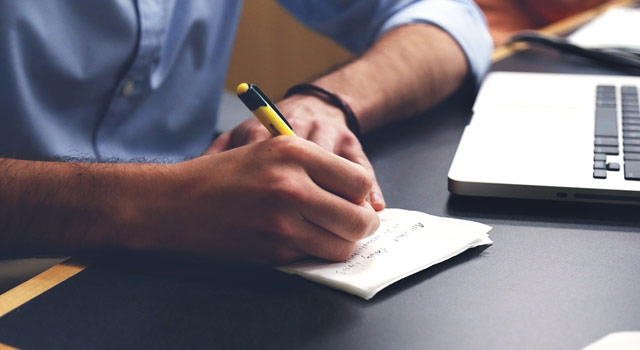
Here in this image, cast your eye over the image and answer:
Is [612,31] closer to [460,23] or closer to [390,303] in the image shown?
[460,23]

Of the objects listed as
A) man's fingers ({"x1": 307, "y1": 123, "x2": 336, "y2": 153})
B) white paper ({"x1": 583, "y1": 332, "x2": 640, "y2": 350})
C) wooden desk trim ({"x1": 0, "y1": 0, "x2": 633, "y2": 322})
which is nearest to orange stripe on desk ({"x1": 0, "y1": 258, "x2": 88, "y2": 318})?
wooden desk trim ({"x1": 0, "y1": 0, "x2": 633, "y2": 322})

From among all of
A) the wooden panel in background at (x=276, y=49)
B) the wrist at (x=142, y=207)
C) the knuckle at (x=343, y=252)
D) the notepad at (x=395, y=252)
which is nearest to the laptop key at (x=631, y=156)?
the notepad at (x=395, y=252)

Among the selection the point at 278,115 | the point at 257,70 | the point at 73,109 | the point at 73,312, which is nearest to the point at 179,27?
the point at 73,109

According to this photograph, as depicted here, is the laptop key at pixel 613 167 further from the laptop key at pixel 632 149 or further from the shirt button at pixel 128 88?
the shirt button at pixel 128 88

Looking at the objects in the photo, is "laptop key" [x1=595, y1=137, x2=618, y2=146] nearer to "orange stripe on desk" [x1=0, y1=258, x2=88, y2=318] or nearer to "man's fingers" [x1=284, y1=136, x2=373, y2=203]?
"man's fingers" [x1=284, y1=136, x2=373, y2=203]

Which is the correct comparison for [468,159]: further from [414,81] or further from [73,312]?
[73,312]

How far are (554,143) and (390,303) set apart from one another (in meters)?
0.27

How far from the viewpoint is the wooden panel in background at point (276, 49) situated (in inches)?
89.4

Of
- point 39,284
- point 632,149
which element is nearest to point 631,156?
point 632,149

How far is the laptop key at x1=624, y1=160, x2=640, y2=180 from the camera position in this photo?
532 millimetres

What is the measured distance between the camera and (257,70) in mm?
2377

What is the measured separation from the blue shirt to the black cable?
142 millimetres

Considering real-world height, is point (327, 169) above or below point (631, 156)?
above

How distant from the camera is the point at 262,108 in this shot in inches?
19.6
